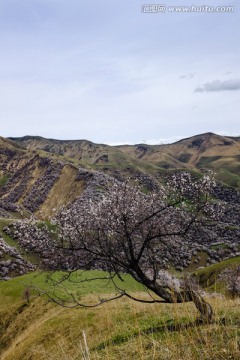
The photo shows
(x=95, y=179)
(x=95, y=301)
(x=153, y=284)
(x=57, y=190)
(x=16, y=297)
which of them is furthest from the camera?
(x=57, y=190)

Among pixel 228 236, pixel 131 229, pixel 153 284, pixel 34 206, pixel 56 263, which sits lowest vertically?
pixel 228 236

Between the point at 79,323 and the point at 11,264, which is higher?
the point at 11,264

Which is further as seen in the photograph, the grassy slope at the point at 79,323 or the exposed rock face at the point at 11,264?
the exposed rock face at the point at 11,264

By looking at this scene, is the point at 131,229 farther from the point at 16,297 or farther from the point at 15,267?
the point at 15,267

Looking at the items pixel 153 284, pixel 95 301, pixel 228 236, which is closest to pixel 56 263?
pixel 153 284

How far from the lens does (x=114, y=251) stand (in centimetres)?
1557

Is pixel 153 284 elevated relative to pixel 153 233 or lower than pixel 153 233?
lower

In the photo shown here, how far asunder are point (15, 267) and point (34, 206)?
49099mm

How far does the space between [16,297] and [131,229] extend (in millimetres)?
21089

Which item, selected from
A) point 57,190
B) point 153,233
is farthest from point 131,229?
point 57,190

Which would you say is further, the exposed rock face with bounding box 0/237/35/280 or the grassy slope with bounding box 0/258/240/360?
the exposed rock face with bounding box 0/237/35/280

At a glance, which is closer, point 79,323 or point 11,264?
point 79,323

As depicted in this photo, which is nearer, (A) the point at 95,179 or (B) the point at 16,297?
(B) the point at 16,297

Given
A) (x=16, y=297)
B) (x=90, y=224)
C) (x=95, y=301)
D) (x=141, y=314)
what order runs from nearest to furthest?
(x=90, y=224) < (x=141, y=314) < (x=95, y=301) < (x=16, y=297)
